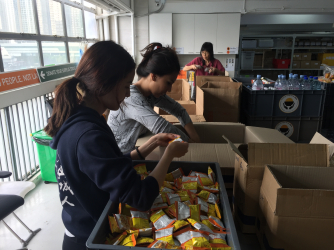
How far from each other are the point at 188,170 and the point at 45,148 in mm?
1843

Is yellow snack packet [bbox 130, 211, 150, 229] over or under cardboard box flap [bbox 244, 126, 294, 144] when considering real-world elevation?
under

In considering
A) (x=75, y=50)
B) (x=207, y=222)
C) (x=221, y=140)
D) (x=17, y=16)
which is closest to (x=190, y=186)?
(x=207, y=222)

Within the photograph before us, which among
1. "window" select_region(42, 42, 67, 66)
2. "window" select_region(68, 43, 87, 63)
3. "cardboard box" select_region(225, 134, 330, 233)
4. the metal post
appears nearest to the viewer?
"cardboard box" select_region(225, 134, 330, 233)

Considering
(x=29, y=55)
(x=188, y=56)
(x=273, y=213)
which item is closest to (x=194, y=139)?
(x=273, y=213)

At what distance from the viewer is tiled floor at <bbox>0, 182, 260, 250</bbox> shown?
176cm

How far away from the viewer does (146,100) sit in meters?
1.44

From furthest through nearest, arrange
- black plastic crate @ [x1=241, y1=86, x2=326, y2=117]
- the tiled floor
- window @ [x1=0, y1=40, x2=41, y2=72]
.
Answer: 1. black plastic crate @ [x1=241, y1=86, x2=326, y2=117]
2. window @ [x1=0, y1=40, x2=41, y2=72]
3. the tiled floor

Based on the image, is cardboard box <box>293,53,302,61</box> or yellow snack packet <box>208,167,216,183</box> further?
cardboard box <box>293,53,302,61</box>

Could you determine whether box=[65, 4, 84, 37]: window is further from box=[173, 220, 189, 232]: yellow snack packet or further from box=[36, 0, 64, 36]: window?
box=[173, 220, 189, 232]: yellow snack packet

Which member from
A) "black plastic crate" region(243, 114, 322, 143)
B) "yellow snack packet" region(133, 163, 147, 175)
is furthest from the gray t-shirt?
"black plastic crate" region(243, 114, 322, 143)

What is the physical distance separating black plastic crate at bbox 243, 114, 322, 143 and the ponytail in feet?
7.58

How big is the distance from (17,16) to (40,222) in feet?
6.65

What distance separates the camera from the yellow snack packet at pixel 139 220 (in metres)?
0.81

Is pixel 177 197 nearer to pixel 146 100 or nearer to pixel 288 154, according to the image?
pixel 288 154
